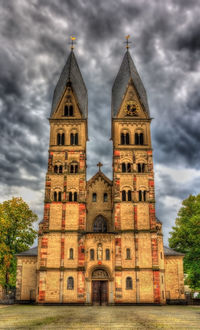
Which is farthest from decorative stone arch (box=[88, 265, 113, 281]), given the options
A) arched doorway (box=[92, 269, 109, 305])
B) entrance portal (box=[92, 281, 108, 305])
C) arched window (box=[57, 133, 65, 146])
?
arched window (box=[57, 133, 65, 146])

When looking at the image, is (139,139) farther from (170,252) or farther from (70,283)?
(70,283)

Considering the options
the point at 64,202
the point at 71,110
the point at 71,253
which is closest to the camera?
the point at 71,253

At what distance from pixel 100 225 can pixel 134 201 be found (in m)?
6.49

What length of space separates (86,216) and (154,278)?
12318 millimetres

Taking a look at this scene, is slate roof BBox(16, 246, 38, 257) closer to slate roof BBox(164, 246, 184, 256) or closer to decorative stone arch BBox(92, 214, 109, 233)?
decorative stone arch BBox(92, 214, 109, 233)

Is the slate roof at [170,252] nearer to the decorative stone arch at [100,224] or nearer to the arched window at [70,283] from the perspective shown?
the decorative stone arch at [100,224]

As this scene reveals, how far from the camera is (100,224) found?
145 ft

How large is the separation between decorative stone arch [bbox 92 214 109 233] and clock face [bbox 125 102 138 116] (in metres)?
15.7

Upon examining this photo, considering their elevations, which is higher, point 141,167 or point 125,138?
point 125,138

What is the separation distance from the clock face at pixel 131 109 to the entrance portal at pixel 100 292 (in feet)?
78.5

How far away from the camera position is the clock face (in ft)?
153

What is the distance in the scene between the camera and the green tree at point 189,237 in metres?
41.7

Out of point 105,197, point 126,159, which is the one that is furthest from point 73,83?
point 105,197

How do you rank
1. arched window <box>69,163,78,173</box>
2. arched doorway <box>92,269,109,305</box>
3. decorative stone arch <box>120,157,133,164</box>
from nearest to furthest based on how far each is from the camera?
arched doorway <box>92,269,109,305</box> < arched window <box>69,163,78,173</box> < decorative stone arch <box>120,157,133,164</box>
